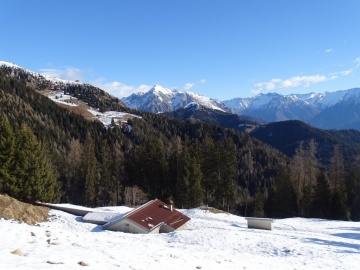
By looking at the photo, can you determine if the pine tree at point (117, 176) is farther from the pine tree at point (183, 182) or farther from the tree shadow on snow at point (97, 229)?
the tree shadow on snow at point (97, 229)

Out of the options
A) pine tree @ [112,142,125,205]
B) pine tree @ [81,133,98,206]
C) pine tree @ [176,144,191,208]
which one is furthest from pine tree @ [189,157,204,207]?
pine tree @ [81,133,98,206]

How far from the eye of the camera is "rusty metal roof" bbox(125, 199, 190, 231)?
3423 centimetres

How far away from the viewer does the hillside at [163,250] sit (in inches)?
565

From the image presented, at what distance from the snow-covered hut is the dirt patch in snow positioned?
6.84m

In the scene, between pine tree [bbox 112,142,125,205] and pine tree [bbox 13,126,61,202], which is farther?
pine tree [bbox 112,142,125,205]

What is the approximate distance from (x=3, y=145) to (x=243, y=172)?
419 ft

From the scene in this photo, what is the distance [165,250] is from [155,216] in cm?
1541

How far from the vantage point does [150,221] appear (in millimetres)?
35062

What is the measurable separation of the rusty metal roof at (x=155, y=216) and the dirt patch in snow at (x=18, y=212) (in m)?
8.85

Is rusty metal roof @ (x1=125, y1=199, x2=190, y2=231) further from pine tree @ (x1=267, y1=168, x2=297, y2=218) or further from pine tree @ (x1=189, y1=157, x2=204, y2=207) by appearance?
pine tree @ (x1=267, y1=168, x2=297, y2=218)

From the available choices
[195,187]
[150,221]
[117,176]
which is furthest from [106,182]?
[150,221]

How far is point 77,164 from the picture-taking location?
70.8 metres

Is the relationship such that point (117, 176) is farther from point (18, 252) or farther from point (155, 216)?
point (18, 252)

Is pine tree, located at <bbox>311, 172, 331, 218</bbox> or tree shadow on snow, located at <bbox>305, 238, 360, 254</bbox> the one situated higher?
pine tree, located at <bbox>311, 172, 331, 218</bbox>
